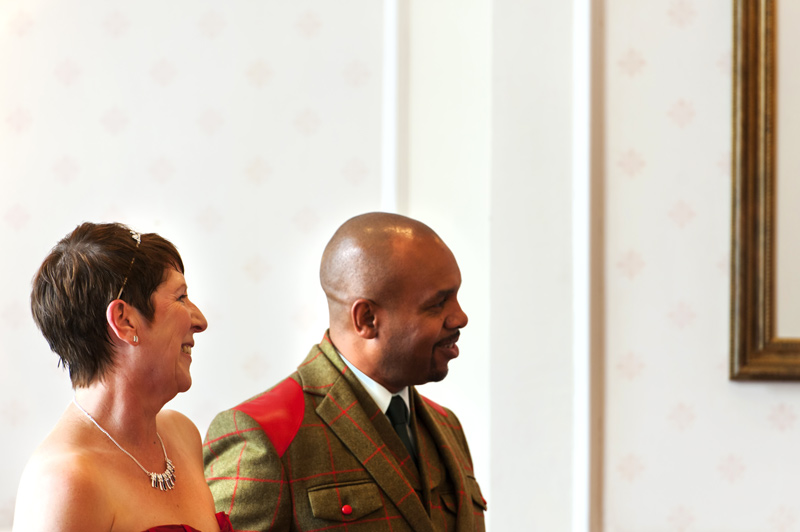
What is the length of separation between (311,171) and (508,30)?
74 centimetres

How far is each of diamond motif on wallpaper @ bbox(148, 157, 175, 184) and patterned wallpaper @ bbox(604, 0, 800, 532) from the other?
4.44 feet

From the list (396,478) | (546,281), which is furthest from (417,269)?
(546,281)

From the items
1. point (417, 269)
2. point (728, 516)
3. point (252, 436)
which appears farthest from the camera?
point (728, 516)

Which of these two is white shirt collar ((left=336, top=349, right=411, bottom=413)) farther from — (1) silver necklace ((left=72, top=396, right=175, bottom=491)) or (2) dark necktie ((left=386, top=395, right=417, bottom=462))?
(1) silver necklace ((left=72, top=396, right=175, bottom=491))

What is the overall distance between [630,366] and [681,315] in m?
0.22

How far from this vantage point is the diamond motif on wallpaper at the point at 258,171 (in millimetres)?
2627

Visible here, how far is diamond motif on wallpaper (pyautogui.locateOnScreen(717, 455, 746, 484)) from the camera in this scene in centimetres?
250

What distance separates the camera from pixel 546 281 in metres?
2.55

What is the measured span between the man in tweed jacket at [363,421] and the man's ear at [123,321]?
38 cm

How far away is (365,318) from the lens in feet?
5.43

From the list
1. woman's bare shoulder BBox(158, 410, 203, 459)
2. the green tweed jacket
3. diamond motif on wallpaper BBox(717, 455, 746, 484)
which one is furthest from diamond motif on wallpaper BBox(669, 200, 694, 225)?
woman's bare shoulder BBox(158, 410, 203, 459)

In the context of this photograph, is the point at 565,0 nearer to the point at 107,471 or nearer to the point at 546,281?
the point at 546,281

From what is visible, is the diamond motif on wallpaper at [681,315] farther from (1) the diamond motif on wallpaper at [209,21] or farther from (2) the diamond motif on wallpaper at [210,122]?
(1) the diamond motif on wallpaper at [209,21]

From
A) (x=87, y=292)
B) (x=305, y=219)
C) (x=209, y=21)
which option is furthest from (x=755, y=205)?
(x=87, y=292)
